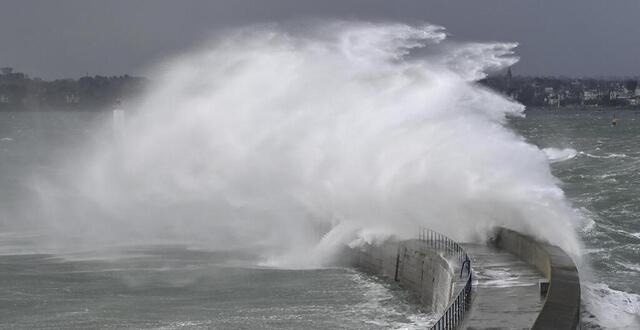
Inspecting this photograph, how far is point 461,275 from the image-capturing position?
18.2 metres

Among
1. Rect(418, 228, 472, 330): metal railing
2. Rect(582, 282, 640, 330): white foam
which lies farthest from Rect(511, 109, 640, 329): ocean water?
Rect(418, 228, 472, 330): metal railing

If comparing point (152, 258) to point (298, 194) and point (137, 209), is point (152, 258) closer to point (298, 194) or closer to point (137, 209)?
point (298, 194)

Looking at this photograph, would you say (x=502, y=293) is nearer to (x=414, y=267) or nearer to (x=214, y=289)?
(x=414, y=267)

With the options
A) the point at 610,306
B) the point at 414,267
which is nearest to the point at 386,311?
the point at 414,267

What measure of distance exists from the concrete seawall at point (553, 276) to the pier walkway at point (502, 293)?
0.77 feet

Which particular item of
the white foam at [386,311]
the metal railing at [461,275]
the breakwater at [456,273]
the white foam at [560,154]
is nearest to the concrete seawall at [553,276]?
the breakwater at [456,273]

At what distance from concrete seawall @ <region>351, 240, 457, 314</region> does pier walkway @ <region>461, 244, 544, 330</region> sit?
68cm

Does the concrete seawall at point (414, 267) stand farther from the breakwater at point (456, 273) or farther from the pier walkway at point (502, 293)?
the pier walkway at point (502, 293)

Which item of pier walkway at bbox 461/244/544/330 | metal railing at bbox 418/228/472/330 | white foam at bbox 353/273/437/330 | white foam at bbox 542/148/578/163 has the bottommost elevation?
white foam at bbox 353/273/437/330

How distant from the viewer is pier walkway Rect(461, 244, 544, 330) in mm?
14695

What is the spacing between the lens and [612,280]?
73.6 ft

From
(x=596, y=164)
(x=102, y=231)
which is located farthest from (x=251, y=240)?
(x=596, y=164)

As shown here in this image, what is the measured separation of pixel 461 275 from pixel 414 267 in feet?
13.9

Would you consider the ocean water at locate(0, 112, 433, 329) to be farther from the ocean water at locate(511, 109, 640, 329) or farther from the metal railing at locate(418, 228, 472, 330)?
the ocean water at locate(511, 109, 640, 329)
